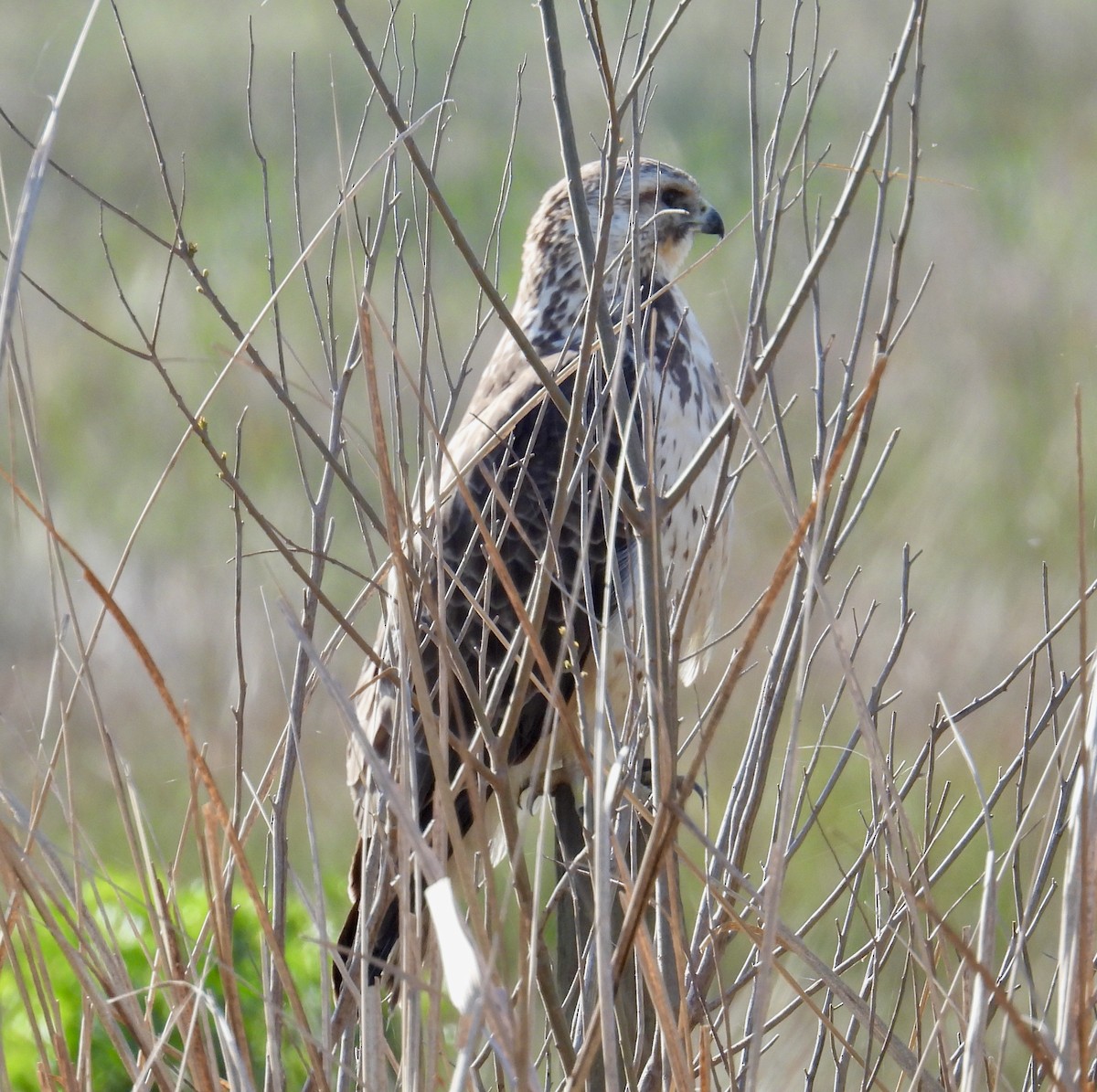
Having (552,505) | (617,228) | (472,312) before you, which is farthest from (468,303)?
(552,505)

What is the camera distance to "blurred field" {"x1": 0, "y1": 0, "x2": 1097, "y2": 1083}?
5754 millimetres

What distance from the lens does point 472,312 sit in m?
7.35

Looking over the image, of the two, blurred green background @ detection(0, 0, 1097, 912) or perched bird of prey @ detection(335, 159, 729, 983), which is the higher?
blurred green background @ detection(0, 0, 1097, 912)

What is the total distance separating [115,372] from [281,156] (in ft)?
6.21

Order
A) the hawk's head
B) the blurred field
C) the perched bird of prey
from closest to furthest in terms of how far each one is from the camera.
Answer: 1. the perched bird of prey
2. the hawk's head
3. the blurred field

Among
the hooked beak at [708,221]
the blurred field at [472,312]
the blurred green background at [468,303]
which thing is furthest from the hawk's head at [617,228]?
the blurred green background at [468,303]

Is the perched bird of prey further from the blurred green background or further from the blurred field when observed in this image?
the blurred green background

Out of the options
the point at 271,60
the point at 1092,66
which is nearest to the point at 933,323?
the point at 1092,66

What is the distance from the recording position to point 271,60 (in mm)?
9469

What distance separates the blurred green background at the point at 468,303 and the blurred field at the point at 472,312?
0.02 meters

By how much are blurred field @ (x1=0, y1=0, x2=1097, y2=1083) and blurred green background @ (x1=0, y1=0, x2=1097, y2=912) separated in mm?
19

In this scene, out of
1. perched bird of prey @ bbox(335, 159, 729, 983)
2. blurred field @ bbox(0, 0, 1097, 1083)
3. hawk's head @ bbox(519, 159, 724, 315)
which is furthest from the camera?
blurred field @ bbox(0, 0, 1097, 1083)

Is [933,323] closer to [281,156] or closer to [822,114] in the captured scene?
[822,114]

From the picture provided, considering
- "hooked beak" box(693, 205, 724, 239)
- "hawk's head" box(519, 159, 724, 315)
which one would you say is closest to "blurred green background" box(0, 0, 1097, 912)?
"hawk's head" box(519, 159, 724, 315)
